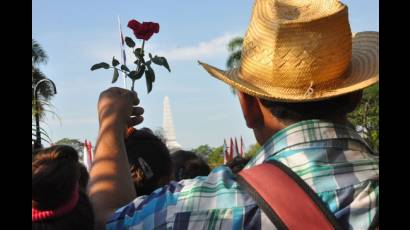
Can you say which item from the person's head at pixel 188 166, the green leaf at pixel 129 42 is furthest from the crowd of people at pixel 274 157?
the person's head at pixel 188 166

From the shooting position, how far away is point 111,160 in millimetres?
1835

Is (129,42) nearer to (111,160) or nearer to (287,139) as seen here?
(111,160)

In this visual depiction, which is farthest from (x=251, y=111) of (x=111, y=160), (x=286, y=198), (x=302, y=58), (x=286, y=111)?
(x=111, y=160)

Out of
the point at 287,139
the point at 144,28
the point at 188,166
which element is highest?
the point at 144,28

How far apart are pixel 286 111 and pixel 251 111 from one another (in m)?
0.12

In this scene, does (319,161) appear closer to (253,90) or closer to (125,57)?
(253,90)

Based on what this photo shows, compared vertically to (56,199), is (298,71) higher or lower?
higher

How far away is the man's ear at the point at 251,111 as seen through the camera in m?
1.72

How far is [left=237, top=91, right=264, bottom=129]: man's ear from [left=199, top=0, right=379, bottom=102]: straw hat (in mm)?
39

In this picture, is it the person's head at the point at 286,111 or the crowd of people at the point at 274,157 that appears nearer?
the crowd of people at the point at 274,157

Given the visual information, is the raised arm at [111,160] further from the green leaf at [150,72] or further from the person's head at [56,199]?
the green leaf at [150,72]

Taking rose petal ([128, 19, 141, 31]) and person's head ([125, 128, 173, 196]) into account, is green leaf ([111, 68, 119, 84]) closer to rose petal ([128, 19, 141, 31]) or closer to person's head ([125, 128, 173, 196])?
rose petal ([128, 19, 141, 31])

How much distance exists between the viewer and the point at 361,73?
1.82 meters
